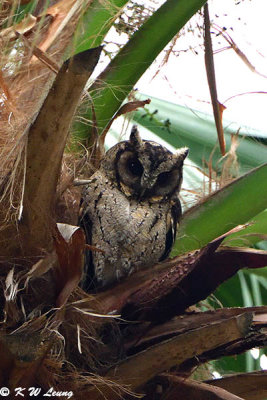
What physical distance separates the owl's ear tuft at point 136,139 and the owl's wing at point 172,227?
191mm

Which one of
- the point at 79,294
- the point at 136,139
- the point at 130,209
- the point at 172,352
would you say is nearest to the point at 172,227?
the point at 130,209

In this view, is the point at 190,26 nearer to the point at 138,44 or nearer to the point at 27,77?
the point at 138,44

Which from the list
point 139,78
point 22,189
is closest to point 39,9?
point 139,78

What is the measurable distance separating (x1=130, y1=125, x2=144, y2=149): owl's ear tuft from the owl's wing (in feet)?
0.63

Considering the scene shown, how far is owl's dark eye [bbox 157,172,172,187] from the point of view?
183cm

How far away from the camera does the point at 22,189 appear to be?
124 centimetres

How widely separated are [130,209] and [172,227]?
125 mm

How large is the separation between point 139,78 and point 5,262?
58cm

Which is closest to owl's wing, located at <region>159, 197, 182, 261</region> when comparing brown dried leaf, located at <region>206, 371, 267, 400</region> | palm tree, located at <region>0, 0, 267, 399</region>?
palm tree, located at <region>0, 0, 267, 399</region>

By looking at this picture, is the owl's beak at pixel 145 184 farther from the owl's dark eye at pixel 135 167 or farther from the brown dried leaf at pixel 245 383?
the brown dried leaf at pixel 245 383

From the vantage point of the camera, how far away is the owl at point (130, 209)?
1.70 metres

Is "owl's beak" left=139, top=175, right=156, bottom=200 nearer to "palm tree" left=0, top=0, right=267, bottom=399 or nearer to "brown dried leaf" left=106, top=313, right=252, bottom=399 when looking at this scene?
"palm tree" left=0, top=0, right=267, bottom=399

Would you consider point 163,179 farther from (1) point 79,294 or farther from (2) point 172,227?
(1) point 79,294

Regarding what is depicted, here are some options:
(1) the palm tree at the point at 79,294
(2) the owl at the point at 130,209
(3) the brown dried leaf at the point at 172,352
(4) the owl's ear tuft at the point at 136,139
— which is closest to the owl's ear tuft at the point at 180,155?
(2) the owl at the point at 130,209
